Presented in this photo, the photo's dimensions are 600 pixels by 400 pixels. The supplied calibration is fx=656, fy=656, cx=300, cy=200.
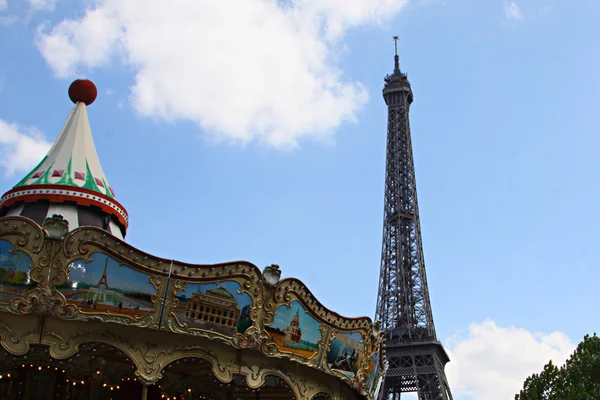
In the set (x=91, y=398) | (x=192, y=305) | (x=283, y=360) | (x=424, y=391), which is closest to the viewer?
(x=192, y=305)

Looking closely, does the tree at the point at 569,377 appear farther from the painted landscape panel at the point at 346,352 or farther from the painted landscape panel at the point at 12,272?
the painted landscape panel at the point at 12,272

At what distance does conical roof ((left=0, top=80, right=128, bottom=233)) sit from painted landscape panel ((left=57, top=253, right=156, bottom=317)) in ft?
16.9

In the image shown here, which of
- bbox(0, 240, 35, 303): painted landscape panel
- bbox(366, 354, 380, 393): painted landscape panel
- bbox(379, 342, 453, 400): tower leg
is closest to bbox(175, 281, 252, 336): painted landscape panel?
bbox(0, 240, 35, 303): painted landscape panel

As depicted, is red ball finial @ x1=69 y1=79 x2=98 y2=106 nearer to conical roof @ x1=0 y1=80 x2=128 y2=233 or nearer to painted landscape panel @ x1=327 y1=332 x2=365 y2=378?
conical roof @ x1=0 y1=80 x2=128 y2=233

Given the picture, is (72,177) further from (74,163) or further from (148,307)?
(148,307)

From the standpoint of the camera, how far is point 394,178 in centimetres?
6225

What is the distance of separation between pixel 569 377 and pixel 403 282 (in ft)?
96.7

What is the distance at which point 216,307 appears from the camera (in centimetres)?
1251

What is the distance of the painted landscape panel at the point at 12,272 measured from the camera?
1137 cm

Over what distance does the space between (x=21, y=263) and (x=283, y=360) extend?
215 inches

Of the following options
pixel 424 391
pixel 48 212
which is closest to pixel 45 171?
pixel 48 212

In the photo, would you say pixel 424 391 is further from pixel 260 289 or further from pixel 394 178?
pixel 260 289

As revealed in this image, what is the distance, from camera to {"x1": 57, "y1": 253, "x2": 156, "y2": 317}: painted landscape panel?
38.4 feet

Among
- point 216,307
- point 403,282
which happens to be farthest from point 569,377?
point 403,282
